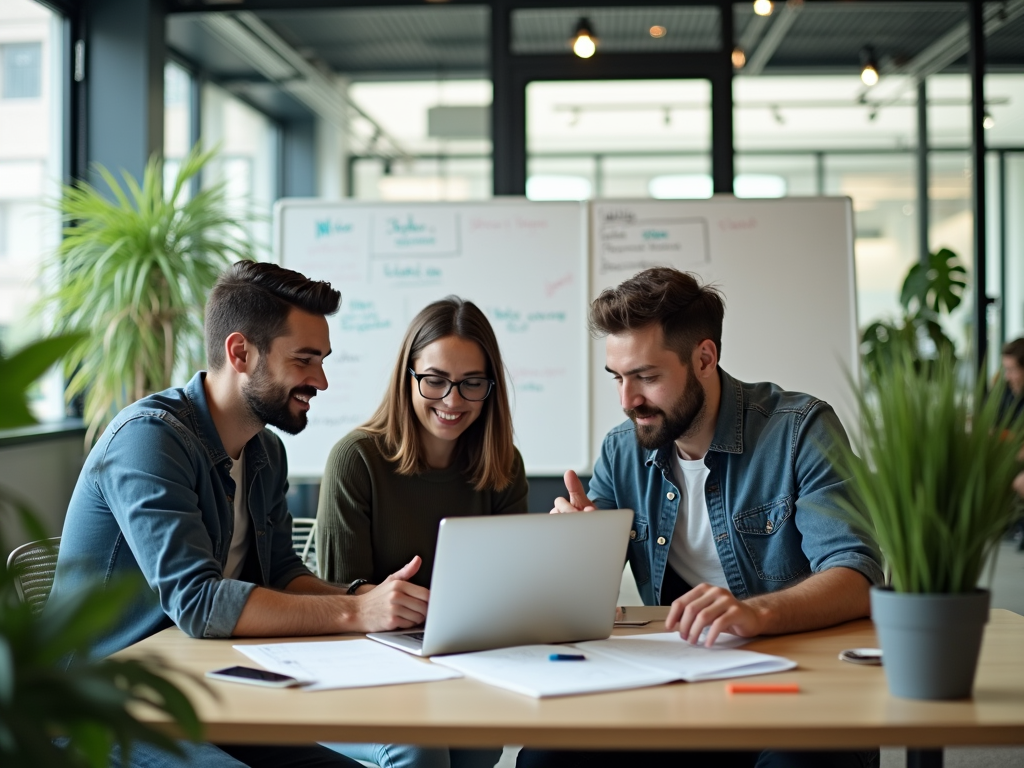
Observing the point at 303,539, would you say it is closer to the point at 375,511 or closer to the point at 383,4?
the point at 375,511

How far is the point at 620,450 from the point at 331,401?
2.15 metres

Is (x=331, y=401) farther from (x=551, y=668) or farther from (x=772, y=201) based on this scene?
(x=551, y=668)

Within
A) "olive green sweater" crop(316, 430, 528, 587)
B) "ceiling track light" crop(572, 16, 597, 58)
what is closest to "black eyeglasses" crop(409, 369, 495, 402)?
"olive green sweater" crop(316, 430, 528, 587)

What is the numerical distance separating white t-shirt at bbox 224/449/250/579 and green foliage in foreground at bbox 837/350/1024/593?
1.27 meters

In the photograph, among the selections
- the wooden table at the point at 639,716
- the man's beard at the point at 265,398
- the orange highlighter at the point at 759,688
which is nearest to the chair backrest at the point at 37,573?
the man's beard at the point at 265,398

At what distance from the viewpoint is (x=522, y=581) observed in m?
1.46

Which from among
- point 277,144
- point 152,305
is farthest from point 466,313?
point 277,144

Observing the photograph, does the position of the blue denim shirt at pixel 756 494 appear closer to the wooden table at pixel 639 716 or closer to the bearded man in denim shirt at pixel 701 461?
the bearded man in denim shirt at pixel 701 461

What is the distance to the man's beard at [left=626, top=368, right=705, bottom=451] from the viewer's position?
6.63 feet

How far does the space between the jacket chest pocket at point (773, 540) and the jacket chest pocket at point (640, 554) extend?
20 centimetres

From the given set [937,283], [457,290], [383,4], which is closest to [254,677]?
[457,290]

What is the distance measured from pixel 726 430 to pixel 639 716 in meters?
0.99

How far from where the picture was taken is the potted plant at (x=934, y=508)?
45.5 inches

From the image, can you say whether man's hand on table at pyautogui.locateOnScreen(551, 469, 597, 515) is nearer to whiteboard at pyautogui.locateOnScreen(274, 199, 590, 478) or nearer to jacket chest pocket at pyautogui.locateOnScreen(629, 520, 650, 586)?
jacket chest pocket at pyautogui.locateOnScreen(629, 520, 650, 586)
